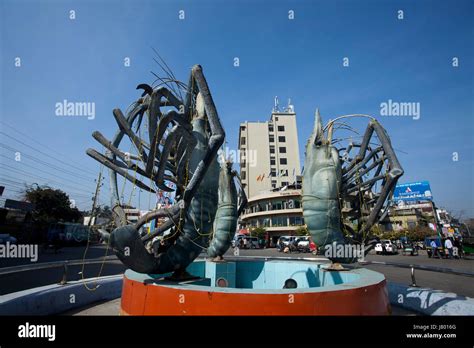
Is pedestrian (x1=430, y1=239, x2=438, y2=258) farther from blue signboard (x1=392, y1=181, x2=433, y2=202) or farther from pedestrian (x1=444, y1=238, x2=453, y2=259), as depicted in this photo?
blue signboard (x1=392, y1=181, x2=433, y2=202)

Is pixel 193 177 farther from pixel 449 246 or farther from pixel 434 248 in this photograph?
pixel 434 248

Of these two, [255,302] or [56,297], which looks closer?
[255,302]

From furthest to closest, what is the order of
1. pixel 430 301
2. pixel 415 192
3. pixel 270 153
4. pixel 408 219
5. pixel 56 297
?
1. pixel 270 153
2. pixel 408 219
3. pixel 415 192
4. pixel 56 297
5. pixel 430 301

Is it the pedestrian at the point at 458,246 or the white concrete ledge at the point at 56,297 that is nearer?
the white concrete ledge at the point at 56,297

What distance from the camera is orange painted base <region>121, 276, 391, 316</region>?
18.0ft

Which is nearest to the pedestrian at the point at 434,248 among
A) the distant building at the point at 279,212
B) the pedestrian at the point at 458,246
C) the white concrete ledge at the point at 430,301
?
the pedestrian at the point at 458,246

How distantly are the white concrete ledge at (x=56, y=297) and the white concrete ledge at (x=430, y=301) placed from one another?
10676mm

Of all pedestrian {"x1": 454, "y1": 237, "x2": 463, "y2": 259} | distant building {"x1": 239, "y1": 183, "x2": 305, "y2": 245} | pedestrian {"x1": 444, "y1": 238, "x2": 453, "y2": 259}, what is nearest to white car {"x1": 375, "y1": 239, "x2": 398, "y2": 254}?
pedestrian {"x1": 454, "y1": 237, "x2": 463, "y2": 259}

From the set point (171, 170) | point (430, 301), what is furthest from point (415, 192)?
point (171, 170)

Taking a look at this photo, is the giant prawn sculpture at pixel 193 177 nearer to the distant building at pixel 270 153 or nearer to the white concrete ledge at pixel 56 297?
the white concrete ledge at pixel 56 297

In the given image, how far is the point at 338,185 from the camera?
30.4 ft

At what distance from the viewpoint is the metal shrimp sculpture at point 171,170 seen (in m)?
6.21

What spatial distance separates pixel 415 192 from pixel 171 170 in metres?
49.5
